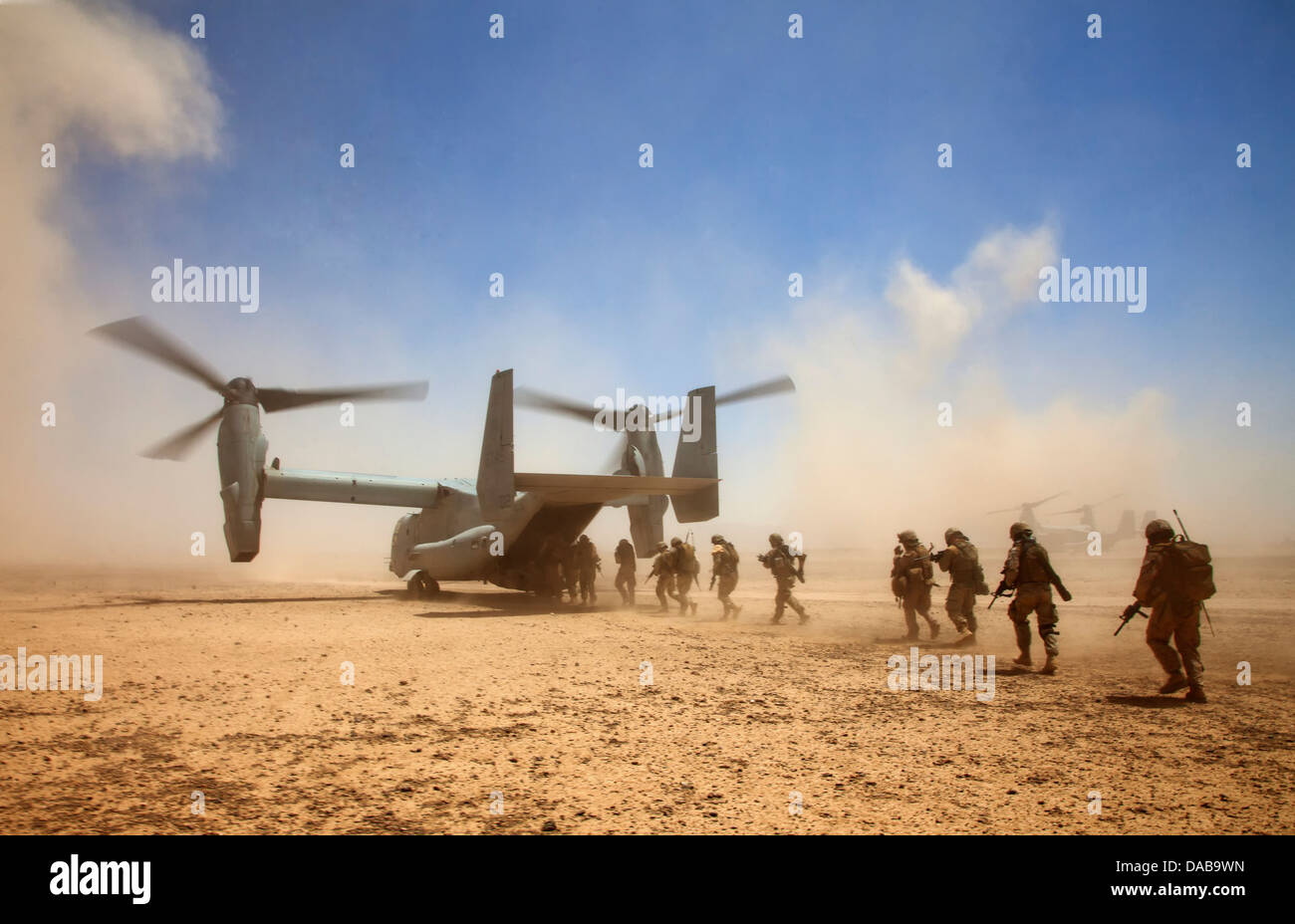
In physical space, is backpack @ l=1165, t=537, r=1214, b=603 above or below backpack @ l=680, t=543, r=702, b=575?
above

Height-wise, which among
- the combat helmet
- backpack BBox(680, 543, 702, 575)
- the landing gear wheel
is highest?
the combat helmet

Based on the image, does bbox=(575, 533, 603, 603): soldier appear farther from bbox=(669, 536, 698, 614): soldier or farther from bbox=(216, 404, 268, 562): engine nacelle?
bbox=(216, 404, 268, 562): engine nacelle

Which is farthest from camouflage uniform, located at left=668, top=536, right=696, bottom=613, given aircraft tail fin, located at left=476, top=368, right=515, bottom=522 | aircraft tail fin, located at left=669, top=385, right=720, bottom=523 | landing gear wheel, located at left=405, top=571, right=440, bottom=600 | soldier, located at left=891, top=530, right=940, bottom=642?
landing gear wheel, located at left=405, top=571, right=440, bottom=600

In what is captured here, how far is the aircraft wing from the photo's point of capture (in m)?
12.8

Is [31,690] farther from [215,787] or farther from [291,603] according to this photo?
[291,603]

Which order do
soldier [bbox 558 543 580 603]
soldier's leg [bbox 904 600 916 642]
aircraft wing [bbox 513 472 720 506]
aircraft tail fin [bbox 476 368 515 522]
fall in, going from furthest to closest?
soldier [bbox 558 543 580 603] < aircraft wing [bbox 513 472 720 506] < aircraft tail fin [bbox 476 368 515 522] < soldier's leg [bbox 904 600 916 642]

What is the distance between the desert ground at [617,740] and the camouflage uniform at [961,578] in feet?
1.63

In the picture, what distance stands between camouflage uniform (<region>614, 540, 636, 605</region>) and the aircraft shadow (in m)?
10.4

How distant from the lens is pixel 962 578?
9695mm
